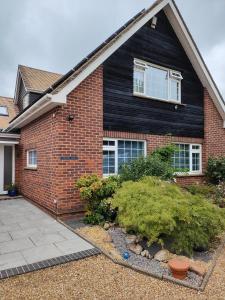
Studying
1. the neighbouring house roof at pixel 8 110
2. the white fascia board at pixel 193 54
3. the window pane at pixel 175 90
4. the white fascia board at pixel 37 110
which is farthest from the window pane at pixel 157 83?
the neighbouring house roof at pixel 8 110

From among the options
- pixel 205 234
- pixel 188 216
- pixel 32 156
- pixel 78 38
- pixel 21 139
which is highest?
pixel 78 38

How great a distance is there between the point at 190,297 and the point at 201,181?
28.4 ft

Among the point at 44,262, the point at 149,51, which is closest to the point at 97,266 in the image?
the point at 44,262

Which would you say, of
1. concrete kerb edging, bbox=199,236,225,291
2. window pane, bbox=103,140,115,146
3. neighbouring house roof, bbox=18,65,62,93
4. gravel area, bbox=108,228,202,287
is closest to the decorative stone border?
gravel area, bbox=108,228,202,287

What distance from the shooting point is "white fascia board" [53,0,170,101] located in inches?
297

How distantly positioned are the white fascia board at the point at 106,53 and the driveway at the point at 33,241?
3.63m

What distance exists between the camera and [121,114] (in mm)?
9172

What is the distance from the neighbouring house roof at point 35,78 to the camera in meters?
13.9

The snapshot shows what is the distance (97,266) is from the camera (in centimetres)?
460

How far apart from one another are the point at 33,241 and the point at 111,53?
6435 mm

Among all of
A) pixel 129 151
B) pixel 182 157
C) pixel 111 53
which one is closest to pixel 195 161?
pixel 182 157

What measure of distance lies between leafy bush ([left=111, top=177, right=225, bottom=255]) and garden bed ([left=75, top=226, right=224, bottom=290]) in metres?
0.28

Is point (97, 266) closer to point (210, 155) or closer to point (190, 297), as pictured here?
point (190, 297)

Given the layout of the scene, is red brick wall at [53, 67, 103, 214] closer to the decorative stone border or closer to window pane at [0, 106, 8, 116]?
the decorative stone border
